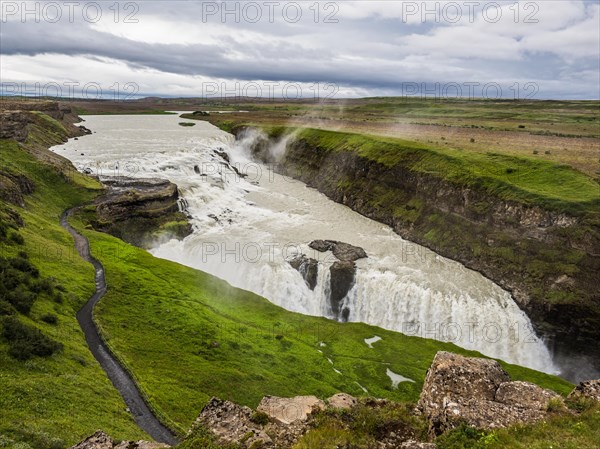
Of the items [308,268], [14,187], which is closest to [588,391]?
[308,268]

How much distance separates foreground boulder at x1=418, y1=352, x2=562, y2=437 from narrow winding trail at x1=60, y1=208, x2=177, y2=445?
55.5 ft

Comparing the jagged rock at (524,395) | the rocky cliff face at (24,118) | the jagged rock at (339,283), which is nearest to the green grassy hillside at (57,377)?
the jagged rock at (524,395)

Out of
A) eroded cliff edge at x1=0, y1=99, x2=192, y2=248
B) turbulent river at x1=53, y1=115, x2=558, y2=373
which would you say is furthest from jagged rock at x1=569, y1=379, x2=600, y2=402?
eroded cliff edge at x1=0, y1=99, x2=192, y2=248

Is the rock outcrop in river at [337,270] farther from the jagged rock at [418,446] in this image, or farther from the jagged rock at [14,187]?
the jagged rock at [14,187]

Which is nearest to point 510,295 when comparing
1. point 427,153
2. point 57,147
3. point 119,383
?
point 427,153

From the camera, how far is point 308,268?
182 feet

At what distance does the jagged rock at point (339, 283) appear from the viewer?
52.9 m

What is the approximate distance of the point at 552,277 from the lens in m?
49.9

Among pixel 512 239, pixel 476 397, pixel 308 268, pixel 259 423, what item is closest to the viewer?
pixel 259 423

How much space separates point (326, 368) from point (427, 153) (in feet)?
175

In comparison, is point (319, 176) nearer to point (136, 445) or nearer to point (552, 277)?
point (552, 277)

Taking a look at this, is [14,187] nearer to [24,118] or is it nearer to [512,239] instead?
[24,118]

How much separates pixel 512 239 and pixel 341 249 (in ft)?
76.9

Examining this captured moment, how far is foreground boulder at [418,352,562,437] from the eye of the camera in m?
14.5
